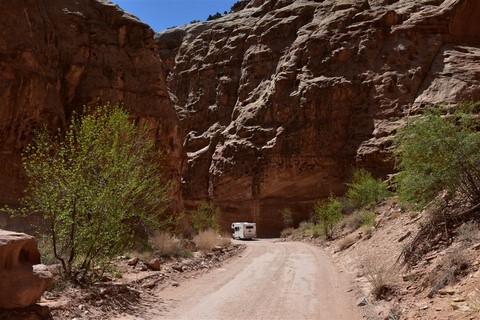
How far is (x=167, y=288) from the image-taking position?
457 inches

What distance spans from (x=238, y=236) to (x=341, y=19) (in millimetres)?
28018

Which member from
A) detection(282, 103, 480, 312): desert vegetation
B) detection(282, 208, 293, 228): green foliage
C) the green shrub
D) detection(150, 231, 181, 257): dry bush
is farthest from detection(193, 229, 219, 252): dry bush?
detection(282, 208, 293, 228): green foliage

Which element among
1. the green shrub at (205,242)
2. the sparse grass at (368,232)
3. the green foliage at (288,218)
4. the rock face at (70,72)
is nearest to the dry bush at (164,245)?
the green shrub at (205,242)

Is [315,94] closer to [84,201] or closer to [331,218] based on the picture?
[331,218]

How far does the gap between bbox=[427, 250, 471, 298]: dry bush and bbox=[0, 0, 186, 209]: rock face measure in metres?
15.5

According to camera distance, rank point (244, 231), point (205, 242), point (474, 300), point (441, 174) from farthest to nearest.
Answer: point (244, 231) → point (205, 242) → point (441, 174) → point (474, 300)

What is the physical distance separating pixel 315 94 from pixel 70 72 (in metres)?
30.0

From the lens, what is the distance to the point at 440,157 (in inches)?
451

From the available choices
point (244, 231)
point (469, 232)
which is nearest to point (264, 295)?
point (469, 232)

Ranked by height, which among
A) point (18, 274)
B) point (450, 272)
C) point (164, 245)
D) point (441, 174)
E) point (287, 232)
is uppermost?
point (441, 174)

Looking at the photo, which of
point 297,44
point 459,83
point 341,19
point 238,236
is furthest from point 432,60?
point 238,236

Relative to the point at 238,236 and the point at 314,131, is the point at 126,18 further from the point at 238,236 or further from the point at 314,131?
the point at 314,131

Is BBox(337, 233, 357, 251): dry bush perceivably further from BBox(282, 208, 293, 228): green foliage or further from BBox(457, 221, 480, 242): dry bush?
BBox(282, 208, 293, 228): green foliage

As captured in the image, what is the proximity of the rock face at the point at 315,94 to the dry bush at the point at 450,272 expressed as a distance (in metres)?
30.7
